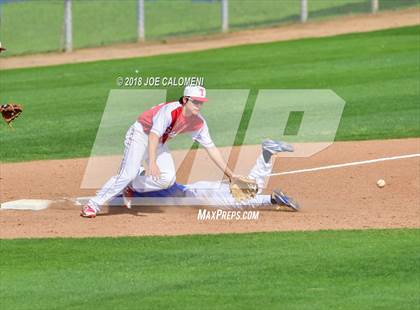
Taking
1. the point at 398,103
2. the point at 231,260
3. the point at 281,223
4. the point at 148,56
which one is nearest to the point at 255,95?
the point at 398,103

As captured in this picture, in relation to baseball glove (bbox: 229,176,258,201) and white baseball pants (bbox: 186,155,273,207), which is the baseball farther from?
baseball glove (bbox: 229,176,258,201)

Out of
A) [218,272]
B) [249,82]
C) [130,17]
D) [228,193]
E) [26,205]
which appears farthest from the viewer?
[130,17]

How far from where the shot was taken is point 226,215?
15164 mm

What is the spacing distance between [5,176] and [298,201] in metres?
5.04

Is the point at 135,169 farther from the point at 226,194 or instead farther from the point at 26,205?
the point at 26,205

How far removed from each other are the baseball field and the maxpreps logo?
0.14m

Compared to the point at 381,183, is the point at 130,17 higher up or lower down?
lower down

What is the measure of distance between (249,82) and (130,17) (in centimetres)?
1482

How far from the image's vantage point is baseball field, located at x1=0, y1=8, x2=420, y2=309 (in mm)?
11234

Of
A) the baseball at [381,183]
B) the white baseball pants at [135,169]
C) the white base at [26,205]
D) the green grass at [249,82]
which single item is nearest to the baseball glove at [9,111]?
the white baseball pants at [135,169]

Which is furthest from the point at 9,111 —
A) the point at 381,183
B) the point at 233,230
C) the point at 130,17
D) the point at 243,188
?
the point at 130,17

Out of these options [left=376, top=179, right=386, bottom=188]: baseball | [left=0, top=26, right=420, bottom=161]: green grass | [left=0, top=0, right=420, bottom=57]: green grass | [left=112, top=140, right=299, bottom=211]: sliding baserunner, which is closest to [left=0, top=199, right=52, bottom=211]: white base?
[left=112, top=140, right=299, bottom=211]: sliding baserunner

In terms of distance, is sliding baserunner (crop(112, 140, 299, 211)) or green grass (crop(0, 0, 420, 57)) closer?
sliding baserunner (crop(112, 140, 299, 211))

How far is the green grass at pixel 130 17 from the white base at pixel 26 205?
20085 mm
